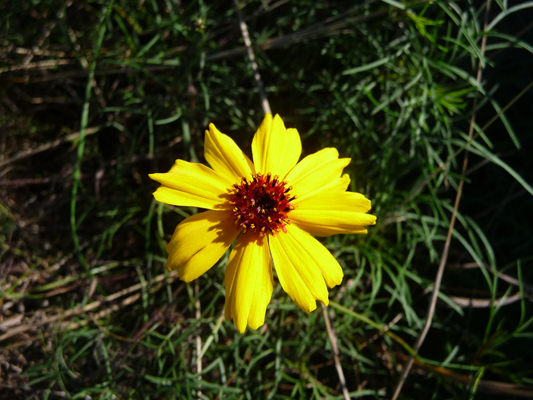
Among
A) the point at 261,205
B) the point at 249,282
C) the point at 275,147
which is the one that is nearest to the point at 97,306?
the point at 249,282

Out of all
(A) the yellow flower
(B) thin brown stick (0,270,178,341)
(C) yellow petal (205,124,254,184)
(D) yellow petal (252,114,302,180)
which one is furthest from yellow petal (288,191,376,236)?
(B) thin brown stick (0,270,178,341)

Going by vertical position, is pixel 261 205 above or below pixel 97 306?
above

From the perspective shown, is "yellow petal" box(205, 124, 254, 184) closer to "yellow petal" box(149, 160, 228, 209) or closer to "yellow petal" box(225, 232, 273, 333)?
"yellow petal" box(149, 160, 228, 209)

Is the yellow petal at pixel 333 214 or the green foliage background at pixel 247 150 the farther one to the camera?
the green foliage background at pixel 247 150

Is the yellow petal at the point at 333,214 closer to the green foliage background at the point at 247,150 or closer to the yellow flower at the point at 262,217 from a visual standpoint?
the yellow flower at the point at 262,217

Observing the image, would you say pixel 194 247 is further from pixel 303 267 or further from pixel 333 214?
pixel 333 214

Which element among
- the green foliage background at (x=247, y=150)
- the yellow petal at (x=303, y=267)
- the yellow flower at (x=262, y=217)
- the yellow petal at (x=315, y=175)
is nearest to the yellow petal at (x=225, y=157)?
the yellow flower at (x=262, y=217)
